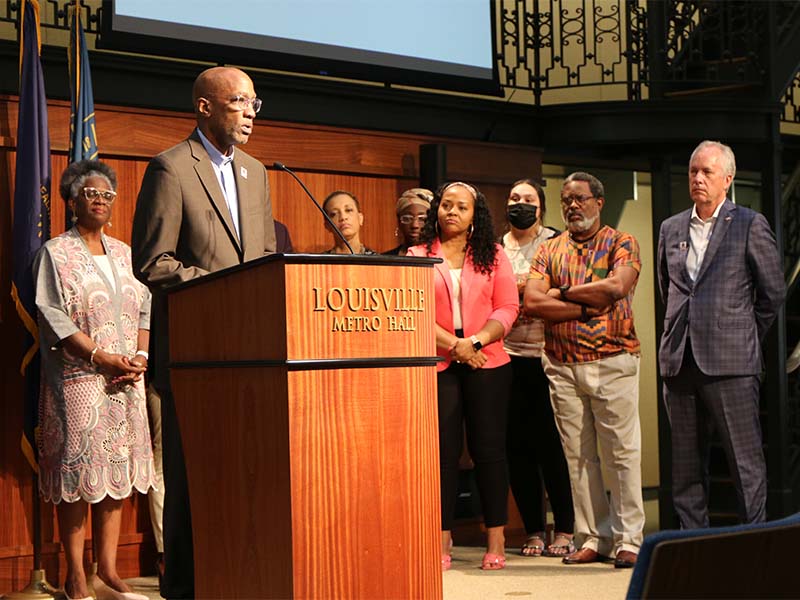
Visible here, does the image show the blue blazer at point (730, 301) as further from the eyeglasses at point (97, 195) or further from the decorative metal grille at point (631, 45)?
the decorative metal grille at point (631, 45)

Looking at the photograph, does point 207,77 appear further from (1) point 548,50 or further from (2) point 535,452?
(1) point 548,50

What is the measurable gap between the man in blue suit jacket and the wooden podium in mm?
2300

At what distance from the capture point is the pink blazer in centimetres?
493

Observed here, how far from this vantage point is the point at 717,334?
15.2 feet

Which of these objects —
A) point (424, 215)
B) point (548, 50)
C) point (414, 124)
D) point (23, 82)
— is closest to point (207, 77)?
point (23, 82)

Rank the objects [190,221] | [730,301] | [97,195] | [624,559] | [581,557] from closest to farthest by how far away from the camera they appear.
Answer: [190,221] < [97,195] < [730,301] < [624,559] < [581,557]

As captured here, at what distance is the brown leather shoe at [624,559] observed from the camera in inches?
193

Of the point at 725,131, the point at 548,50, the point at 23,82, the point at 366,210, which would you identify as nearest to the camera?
the point at 23,82

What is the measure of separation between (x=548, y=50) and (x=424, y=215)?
3.56 m

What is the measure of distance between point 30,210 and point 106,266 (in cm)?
41

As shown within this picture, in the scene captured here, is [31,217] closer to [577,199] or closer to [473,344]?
[473,344]

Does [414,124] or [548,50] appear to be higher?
[548,50]

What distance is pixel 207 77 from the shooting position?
2.98m

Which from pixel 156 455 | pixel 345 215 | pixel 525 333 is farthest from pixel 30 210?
pixel 525 333
